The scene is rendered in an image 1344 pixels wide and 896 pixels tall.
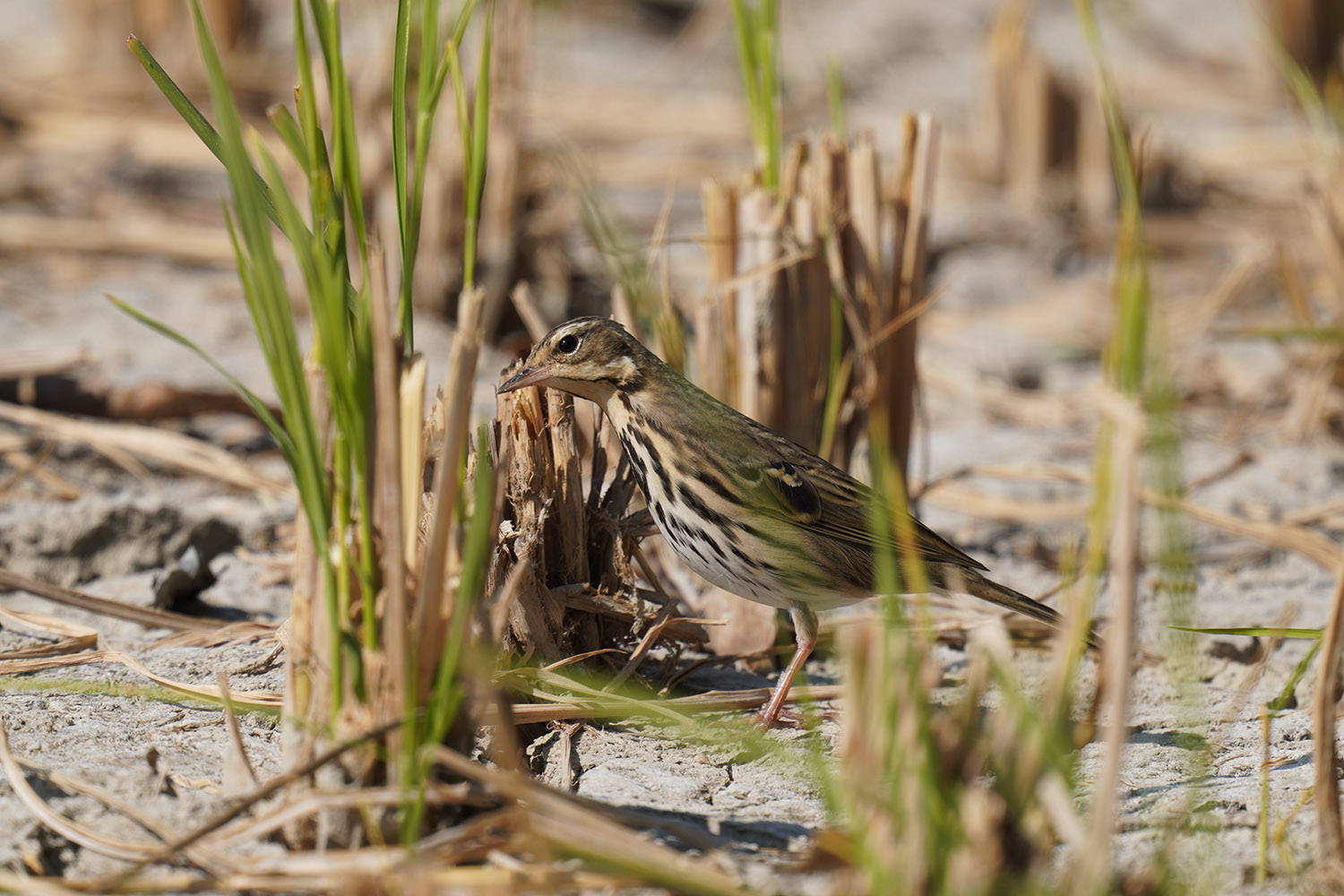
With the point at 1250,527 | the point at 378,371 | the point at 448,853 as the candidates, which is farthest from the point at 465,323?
the point at 1250,527

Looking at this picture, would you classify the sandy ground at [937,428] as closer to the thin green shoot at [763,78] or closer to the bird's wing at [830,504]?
the bird's wing at [830,504]

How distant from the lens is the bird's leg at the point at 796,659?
3.61 metres

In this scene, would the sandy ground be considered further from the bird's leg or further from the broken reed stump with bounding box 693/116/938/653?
the broken reed stump with bounding box 693/116/938/653

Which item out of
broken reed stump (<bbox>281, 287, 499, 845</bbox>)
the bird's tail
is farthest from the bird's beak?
the bird's tail

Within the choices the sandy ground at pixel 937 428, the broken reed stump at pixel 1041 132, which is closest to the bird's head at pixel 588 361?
the sandy ground at pixel 937 428

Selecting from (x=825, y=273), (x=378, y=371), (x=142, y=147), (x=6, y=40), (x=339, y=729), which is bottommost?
(x=339, y=729)

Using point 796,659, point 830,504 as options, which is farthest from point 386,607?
point 830,504

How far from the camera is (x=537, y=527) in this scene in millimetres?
3348

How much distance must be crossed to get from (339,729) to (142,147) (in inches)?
301

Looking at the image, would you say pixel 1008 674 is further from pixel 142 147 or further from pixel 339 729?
pixel 142 147

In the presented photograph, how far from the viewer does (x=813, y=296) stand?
4.46 m

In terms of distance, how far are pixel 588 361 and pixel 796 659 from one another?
982mm

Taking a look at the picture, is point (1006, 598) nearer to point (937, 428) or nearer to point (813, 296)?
point (813, 296)

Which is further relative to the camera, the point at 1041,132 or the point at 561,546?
the point at 1041,132
